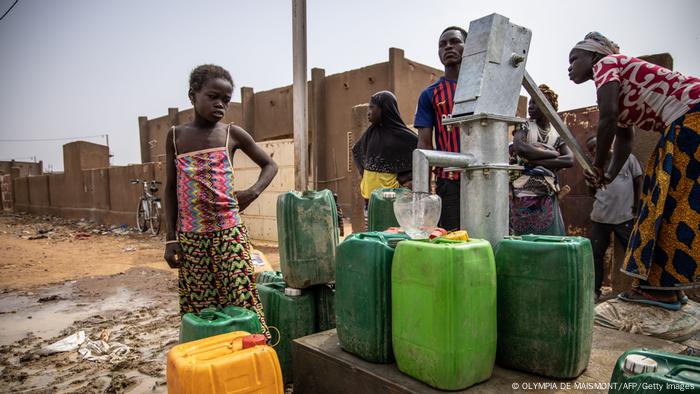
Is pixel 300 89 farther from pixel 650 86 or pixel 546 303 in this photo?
pixel 546 303

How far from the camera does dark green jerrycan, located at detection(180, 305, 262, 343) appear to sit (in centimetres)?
160

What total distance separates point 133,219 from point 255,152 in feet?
38.4

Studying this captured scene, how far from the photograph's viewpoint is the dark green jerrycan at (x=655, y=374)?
0.82m

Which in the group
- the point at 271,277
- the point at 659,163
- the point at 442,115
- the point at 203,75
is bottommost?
the point at 271,277

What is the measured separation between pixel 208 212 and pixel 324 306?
77 centimetres

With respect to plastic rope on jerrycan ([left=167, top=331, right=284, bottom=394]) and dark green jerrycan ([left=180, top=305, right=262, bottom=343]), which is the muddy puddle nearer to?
dark green jerrycan ([left=180, top=305, right=262, bottom=343])

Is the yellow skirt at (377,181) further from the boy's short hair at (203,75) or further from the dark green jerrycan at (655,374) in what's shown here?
the dark green jerrycan at (655,374)

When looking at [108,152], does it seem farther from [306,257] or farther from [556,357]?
[556,357]

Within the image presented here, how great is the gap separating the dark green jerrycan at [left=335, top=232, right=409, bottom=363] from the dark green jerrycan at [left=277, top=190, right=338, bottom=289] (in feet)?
1.96

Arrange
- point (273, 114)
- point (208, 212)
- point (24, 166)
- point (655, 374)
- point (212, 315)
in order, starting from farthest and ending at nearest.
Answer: point (24, 166), point (273, 114), point (208, 212), point (212, 315), point (655, 374)

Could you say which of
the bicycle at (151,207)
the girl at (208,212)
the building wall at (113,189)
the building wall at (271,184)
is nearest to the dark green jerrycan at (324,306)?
the girl at (208,212)

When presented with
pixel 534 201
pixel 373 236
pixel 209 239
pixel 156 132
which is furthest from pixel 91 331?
pixel 156 132

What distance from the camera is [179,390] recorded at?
1260mm

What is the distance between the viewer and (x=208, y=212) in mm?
1997
